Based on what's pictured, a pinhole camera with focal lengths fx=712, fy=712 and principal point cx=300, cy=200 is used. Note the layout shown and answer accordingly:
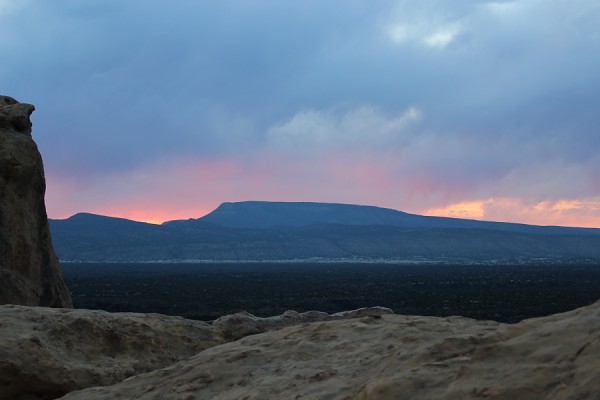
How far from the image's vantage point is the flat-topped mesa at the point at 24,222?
14.0m

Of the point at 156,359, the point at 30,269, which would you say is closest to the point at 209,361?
the point at 156,359

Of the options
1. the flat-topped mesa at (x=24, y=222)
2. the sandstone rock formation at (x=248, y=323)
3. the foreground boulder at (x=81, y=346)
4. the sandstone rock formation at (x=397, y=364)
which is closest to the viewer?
the sandstone rock formation at (x=397, y=364)

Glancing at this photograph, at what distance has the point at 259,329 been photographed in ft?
35.7

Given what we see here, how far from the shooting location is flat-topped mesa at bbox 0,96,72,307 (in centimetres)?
1404

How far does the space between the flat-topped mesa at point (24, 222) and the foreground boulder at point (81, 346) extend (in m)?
4.97

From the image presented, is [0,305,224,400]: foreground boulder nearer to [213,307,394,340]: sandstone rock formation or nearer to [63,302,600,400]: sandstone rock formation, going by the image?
[213,307,394,340]: sandstone rock formation

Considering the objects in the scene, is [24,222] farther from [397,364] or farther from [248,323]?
[397,364]

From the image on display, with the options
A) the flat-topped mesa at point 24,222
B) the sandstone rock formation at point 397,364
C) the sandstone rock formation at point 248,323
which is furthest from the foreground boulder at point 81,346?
the flat-topped mesa at point 24,222

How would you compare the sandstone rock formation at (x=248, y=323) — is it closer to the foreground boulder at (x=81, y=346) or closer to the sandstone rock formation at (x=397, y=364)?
the foreground boulder at (x=81, y=346)

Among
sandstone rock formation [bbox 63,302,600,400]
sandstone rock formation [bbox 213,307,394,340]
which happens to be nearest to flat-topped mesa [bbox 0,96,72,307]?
sandstone rock formation [bbox 213,307,394,340]

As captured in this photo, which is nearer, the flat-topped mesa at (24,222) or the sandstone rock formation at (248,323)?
the sandstone rock formation at (248,323)

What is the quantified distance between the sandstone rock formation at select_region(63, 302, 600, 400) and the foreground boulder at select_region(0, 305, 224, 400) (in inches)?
33.7

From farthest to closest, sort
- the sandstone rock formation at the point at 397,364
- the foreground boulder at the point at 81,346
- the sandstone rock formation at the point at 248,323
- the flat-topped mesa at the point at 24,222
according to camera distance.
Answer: the flat-topped mesa at the point at 24,222 < the sandstone rock formation at the point at 248,323 < the foreground boulder at the point at 81,346 < the sandstone rock formation at the point at 397,364

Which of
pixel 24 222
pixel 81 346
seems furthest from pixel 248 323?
pixel 24 222
